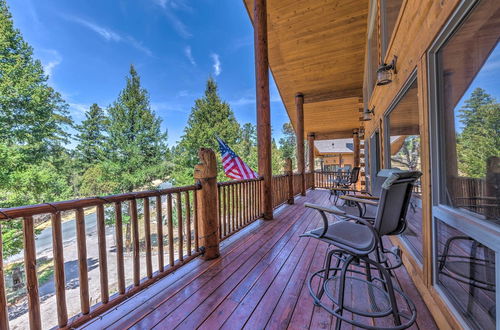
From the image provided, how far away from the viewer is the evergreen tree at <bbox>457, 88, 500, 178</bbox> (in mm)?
920

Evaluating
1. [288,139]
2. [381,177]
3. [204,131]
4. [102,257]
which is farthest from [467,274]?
[288,139]

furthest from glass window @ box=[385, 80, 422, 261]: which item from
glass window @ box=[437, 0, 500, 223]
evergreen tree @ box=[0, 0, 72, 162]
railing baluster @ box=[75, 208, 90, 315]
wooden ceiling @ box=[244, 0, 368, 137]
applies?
evergreen tree @ box=[0, 0, 72, 162]

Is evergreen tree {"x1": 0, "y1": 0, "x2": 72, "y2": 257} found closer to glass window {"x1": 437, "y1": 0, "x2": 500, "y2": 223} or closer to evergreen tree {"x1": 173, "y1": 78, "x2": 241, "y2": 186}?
evergreen tree {"x1": 173, "y1": 78, "x2": 241, "y2": 186}

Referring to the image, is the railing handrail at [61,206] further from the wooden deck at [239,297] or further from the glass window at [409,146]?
the glass window at [409,146]

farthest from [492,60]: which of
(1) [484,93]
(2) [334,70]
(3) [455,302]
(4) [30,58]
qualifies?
(4) [30,58]

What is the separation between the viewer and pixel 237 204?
318 centimetres

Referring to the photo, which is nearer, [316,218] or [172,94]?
[316,218]

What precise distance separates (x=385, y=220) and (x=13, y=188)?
1224 centimetres

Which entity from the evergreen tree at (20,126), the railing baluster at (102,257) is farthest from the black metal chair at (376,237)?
the evergreen tree at (20,126)

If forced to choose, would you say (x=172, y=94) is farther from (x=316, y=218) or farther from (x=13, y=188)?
(x=316, y=218)

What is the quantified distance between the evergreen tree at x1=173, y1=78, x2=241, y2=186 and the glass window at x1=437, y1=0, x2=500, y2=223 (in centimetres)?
1331

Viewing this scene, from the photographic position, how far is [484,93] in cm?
98

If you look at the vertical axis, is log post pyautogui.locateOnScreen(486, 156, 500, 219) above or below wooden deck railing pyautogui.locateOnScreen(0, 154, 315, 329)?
above

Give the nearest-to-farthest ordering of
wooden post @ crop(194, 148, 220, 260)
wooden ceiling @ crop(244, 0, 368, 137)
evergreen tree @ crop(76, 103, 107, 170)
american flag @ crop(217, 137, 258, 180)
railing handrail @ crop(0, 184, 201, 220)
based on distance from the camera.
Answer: railing handrail @ crop(0, 184, 201, 220) → wooden post @ crop(194, 148, 220, 260) → american flag @ crop(217, 137, 258, 180) → wooden ceiling @ crop(244, 0, 368, 137) → evergreen tree @ crop(76, 103, 107, 170)
